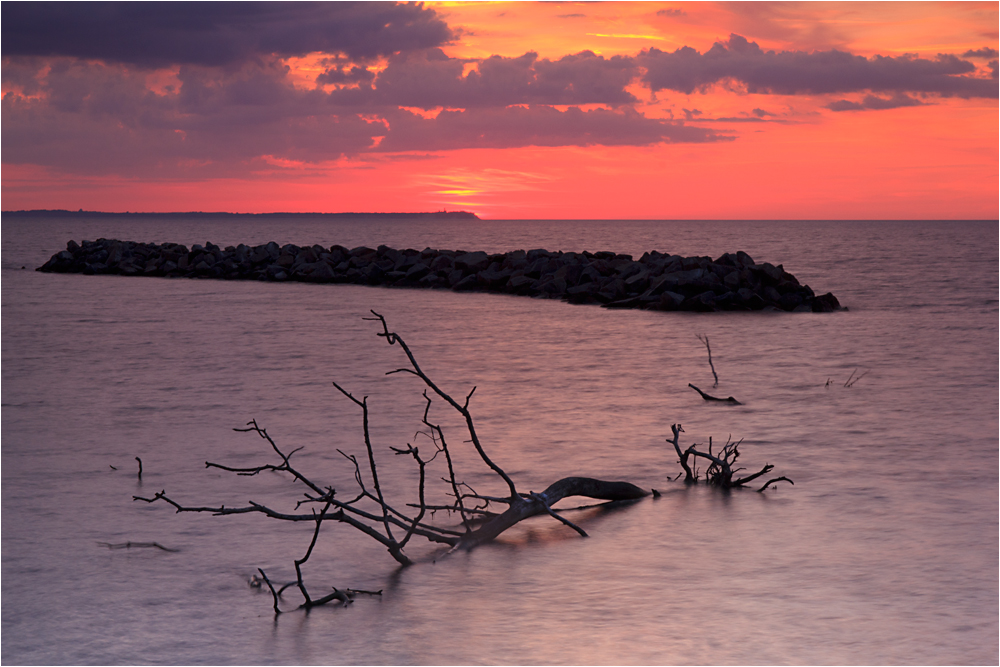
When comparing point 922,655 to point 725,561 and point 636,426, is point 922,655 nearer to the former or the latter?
point 725,561

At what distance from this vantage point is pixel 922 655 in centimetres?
504

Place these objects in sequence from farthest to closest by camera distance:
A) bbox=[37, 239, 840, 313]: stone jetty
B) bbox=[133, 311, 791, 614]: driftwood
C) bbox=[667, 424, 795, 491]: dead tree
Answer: bbox=[37, 239, 840, 313]: stone jetty, bbox=[667, 424, 795, 491]: dead tree, bbox=[133, 311, 791, 614]: driftwood

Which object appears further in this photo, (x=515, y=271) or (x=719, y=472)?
(x=515, y=271)

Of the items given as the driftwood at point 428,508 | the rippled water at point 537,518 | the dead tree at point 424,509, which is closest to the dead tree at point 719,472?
the driftwood at point 428,508

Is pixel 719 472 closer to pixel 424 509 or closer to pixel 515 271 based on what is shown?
pixel 424 509

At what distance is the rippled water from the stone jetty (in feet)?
23.8

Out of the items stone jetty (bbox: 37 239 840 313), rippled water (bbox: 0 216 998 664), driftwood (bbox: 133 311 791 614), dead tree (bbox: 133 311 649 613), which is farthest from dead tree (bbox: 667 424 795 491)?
stone jetty (bbox: 37 239 840 313)

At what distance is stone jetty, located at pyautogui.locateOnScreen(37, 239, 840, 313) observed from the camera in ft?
88.7

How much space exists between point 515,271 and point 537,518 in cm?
2725

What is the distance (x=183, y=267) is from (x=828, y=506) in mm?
40117

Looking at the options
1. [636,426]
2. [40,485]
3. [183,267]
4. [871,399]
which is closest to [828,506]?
[636,426]

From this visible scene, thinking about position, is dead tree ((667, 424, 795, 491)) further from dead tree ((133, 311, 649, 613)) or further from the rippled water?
dead tree ((133, 311, 649, 613))

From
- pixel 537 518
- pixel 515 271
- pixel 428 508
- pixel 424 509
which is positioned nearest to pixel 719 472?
pixel 537 518

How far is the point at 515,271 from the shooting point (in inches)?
1355
